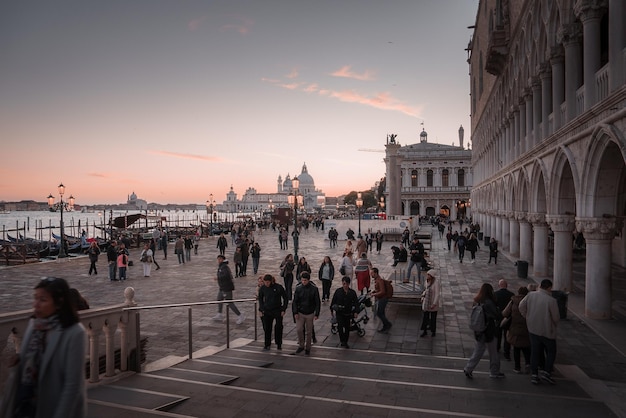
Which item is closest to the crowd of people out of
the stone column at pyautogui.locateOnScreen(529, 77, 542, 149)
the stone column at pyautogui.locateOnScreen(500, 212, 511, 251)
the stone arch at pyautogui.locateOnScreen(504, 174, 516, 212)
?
the stone column at pyautogui.locateOnScreen(529, 77, 542, 149)

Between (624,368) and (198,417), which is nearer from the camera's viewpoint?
(198,417)

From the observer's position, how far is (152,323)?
9469 mm

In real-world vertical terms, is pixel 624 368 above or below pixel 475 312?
below

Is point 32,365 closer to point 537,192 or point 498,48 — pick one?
point 537,192

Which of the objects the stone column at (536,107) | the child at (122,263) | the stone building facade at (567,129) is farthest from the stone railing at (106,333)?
the stone column at (536,107)

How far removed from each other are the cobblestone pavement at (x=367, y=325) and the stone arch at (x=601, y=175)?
2.51m

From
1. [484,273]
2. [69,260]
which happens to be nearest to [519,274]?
[484,273]

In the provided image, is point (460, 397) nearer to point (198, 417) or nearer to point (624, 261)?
point (198, 417)

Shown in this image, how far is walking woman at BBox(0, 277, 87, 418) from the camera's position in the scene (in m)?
2.61

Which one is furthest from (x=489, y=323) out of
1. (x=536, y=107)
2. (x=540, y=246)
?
(x=536, y=107)

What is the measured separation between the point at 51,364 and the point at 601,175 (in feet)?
34.1

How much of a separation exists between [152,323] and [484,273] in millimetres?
12601

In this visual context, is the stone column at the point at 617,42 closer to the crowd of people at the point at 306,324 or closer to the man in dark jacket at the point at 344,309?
the crowd of people at the point at 306,324

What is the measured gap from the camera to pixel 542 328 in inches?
227
